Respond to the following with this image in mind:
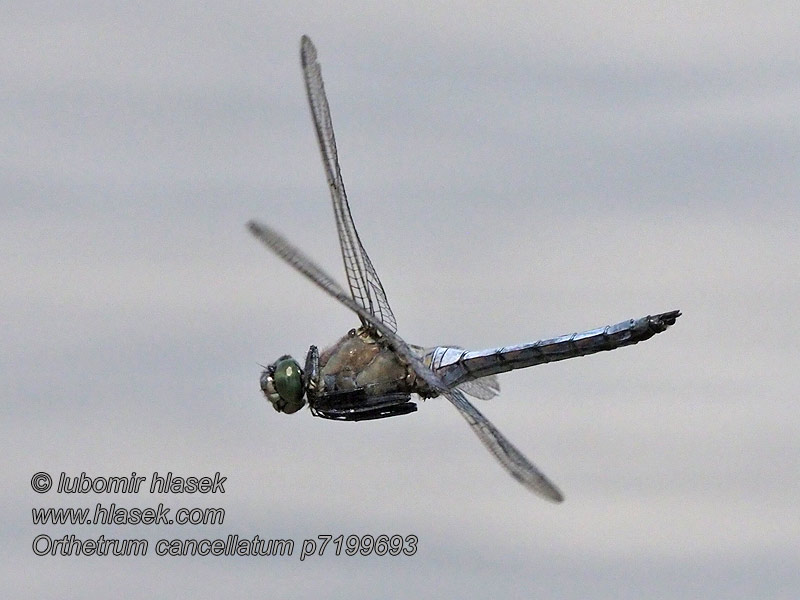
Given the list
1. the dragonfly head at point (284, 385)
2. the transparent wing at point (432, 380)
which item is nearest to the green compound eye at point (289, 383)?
the dragonfly head at point (284, 385)

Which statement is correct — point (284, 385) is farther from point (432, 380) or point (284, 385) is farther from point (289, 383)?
point (432, 380)

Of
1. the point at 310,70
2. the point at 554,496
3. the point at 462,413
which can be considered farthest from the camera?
the point at 310,70

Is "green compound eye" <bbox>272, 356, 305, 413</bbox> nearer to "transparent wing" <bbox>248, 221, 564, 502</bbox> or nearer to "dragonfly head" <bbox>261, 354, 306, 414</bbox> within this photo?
"dragonfly head" <bbox>261, 354, 306, 414</bbox>

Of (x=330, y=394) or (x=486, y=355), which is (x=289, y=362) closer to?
(x=330, y=394)

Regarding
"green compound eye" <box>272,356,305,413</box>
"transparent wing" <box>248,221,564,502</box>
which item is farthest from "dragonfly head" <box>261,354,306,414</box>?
"transparent wing" <box>248,221,564,502</box>

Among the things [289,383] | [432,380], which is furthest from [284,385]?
[432,380]

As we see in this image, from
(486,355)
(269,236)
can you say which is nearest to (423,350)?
(486,355)
